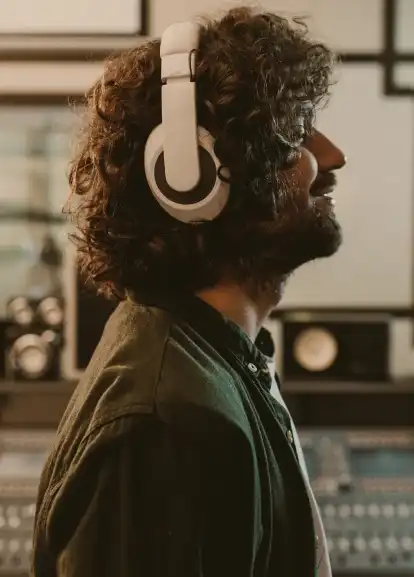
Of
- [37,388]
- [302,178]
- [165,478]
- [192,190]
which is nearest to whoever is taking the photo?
[165,478]

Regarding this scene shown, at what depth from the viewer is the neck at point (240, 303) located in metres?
0.90

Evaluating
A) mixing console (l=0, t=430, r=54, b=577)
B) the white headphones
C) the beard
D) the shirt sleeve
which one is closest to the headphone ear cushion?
the white headphones

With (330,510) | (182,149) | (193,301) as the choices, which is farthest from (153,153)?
(330,510)

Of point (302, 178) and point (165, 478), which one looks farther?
point (302, 178)

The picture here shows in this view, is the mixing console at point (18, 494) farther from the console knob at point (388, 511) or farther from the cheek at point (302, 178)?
the cheek at point (302, 178)

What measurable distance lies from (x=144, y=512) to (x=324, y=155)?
1.57 feet

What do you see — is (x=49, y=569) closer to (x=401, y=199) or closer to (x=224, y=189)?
(x=224, y=189)

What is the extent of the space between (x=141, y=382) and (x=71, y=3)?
1.29 meters

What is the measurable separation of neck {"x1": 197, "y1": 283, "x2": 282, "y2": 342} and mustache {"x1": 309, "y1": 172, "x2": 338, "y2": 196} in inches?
5.0

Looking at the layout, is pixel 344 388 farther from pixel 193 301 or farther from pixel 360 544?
pixel 193 301

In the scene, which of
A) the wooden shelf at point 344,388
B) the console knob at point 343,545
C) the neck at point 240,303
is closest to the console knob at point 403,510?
the console knob at point 343,545

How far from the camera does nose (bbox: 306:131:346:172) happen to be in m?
0.93

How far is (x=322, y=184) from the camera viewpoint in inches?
37.1

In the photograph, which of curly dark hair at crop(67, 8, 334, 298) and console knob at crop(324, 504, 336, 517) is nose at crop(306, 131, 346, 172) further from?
console knob at crop(324, 504, 336, 517)
